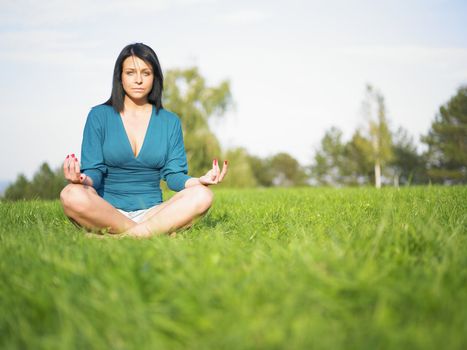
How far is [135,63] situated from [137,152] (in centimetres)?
77

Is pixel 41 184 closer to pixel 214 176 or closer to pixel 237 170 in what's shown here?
pixel 237 170

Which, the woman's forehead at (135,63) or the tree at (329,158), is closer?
the woman's forehead at (135,63)

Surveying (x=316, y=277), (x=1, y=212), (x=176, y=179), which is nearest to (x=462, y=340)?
(x=316, y=277)

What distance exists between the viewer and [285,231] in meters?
3.57

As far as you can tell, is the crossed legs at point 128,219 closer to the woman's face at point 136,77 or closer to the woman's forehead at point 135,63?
the woman's face at point 136,77

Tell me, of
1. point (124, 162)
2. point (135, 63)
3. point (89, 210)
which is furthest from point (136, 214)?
point (135, 63)

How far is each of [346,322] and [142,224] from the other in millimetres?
2163

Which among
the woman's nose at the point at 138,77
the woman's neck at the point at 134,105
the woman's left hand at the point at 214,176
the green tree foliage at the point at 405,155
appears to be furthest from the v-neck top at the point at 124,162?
the green tree foliage at the point at 405,155

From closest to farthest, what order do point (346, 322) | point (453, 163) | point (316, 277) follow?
point (346, 322), point (316, 277), point (453, 163)

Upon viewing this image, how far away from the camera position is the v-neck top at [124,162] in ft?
12.5

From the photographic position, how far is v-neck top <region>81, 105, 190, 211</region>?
3.82 meters

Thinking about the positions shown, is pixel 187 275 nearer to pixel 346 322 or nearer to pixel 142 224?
pixel 346 322

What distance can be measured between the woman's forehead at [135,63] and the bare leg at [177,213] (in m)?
1.19

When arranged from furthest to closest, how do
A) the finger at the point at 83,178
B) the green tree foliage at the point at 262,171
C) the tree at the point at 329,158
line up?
1. the green tree foliage at the point at 262,171
2. the tree at the point at 329,158
3. the finger at the point at 83,178
